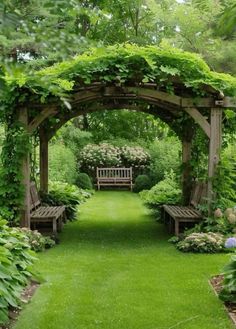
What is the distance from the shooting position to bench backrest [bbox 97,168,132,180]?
2002cm

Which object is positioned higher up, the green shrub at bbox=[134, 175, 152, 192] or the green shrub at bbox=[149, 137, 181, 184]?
the green shrub at bbox=[149, 137, 181, 184]

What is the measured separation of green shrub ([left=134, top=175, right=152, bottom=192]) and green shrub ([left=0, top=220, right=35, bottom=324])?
12.4 meters

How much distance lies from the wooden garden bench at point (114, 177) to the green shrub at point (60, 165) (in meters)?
2.36

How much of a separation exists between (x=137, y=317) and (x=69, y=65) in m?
4.67

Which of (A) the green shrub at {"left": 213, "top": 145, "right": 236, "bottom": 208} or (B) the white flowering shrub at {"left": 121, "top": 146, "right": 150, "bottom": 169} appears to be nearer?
(A) the green shrub at {"left": 213, "top": 145, "right": 236, "bottom": 208}

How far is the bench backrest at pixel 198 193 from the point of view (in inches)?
380

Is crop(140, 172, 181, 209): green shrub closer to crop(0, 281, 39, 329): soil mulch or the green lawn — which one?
the green lawn

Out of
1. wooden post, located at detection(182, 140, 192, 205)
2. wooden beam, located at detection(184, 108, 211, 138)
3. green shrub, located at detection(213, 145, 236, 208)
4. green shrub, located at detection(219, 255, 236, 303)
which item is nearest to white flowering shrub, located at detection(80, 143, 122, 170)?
wooden post, located at detection(182, 140, 192, 205)

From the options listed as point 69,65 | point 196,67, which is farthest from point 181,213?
point 69,65

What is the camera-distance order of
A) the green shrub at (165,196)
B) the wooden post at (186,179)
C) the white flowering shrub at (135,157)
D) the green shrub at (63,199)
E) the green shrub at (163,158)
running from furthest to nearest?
1. the white flowering shrub at (135,157)
2. the green shrub at (163,158)
3. the green shrub at (165,196)
4. the green shrub at (63,199)
5. the wooden post at (186,179)

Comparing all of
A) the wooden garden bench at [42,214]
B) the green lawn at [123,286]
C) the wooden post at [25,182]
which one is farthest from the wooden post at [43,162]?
the wooden post at [25,182]

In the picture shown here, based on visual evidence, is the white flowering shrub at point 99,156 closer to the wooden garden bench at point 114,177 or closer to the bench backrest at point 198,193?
the wooden garden bench at point 114,177

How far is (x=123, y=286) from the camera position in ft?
20.1

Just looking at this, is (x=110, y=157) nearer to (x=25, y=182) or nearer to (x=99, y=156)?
(x=99, y=156)
